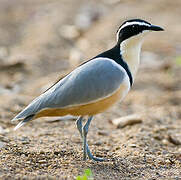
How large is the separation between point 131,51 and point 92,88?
537 mm

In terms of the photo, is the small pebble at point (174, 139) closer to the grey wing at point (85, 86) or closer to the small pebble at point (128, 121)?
the small pebble at point (128, 121)

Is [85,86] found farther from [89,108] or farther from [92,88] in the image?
[89,108]

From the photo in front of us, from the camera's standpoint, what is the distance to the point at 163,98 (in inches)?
291

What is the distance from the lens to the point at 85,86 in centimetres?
429

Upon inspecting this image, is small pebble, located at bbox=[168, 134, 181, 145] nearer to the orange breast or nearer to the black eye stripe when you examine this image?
the orange breast

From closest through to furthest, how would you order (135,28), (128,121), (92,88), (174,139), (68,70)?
(92,88) < (135,28) < (174,139) < (128,121) < (68,70)

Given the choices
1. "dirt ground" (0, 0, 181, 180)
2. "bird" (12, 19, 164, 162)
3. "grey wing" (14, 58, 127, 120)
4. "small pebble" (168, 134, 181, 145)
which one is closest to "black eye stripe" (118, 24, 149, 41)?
"bird" (12, 19, 164, 162)

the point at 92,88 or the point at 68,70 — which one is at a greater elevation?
the point at 92,88

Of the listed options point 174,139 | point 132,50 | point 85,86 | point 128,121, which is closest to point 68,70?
point 128,121

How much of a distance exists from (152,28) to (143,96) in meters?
3.07

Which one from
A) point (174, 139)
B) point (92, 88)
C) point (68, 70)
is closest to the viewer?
point (92, 88)

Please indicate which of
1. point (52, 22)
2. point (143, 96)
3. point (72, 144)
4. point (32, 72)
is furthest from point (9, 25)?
point (72, 144)

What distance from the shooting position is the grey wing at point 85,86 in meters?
4.23

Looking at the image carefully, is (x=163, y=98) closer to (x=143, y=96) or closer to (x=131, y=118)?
(x=143, y=96)
